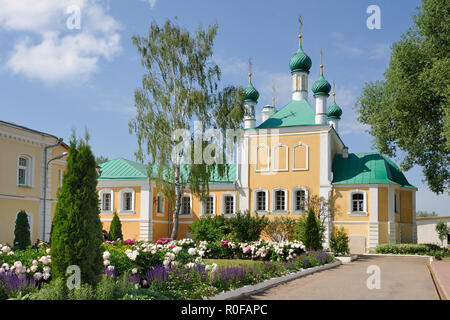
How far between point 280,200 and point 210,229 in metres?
7.67

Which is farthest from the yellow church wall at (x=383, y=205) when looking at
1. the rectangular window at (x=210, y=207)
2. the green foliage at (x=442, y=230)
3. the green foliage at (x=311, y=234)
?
the green foliage at (x=442, y=230)

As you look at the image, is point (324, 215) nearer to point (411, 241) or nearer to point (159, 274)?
point (411, 241)

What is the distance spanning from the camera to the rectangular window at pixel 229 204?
104ft

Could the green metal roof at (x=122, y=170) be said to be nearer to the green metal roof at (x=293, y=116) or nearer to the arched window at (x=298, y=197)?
the green metal roof at (x=293, y=116)

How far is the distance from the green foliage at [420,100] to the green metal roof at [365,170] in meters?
2.32

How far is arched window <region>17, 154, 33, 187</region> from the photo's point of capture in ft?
68.1

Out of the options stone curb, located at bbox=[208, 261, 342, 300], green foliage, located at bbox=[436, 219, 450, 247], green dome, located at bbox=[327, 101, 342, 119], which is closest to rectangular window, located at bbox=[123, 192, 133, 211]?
green dome, located at bbox=[327, 101, 342, 119]

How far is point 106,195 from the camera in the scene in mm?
32219

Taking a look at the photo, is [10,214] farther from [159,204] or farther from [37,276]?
[159,204]

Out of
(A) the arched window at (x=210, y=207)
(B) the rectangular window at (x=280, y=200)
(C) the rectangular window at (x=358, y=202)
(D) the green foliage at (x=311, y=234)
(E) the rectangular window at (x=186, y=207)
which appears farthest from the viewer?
(E) the rectangular window at (x=186, y=207)

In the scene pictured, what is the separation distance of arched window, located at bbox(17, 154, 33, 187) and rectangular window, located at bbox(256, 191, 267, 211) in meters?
15.0

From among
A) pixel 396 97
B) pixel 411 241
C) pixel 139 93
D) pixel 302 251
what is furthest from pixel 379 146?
pixel 139 93
